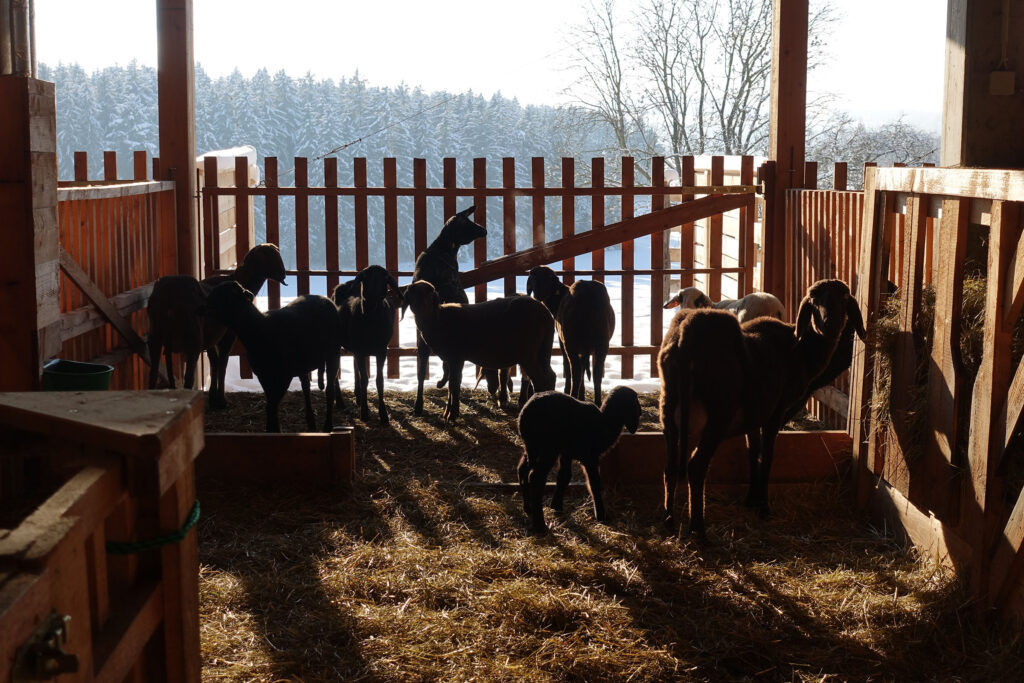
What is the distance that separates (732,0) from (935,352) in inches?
848

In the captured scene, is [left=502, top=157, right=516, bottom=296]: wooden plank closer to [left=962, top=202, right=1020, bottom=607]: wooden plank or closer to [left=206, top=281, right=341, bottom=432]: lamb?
[left=206, top=281, right=341, bottom=432]: lamb

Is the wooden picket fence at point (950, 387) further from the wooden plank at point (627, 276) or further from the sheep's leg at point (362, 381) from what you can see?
the wooden plank at point (627, 276)

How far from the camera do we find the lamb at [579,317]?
785 cm

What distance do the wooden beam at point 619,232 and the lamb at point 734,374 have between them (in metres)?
4.37

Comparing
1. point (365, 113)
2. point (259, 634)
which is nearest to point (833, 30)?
point (365, 113)

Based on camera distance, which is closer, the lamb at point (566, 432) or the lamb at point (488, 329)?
the lamb at point (566, 432)

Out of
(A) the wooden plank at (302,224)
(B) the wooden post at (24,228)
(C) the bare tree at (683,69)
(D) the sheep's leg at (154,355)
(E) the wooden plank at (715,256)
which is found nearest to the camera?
(B) the wooden post at (24,228)

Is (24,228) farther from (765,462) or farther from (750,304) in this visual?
(750,304)

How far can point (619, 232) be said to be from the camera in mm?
10055

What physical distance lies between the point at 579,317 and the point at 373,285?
162cm

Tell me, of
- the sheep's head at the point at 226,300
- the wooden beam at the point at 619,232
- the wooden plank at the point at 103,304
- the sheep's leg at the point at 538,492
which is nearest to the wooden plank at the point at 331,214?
the wooden beam at the point at 619,232

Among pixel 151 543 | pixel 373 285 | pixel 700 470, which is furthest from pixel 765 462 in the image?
pixel 151 543

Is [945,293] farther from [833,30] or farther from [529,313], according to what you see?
[833,30]

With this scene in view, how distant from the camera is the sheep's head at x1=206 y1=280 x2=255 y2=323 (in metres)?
6.90
